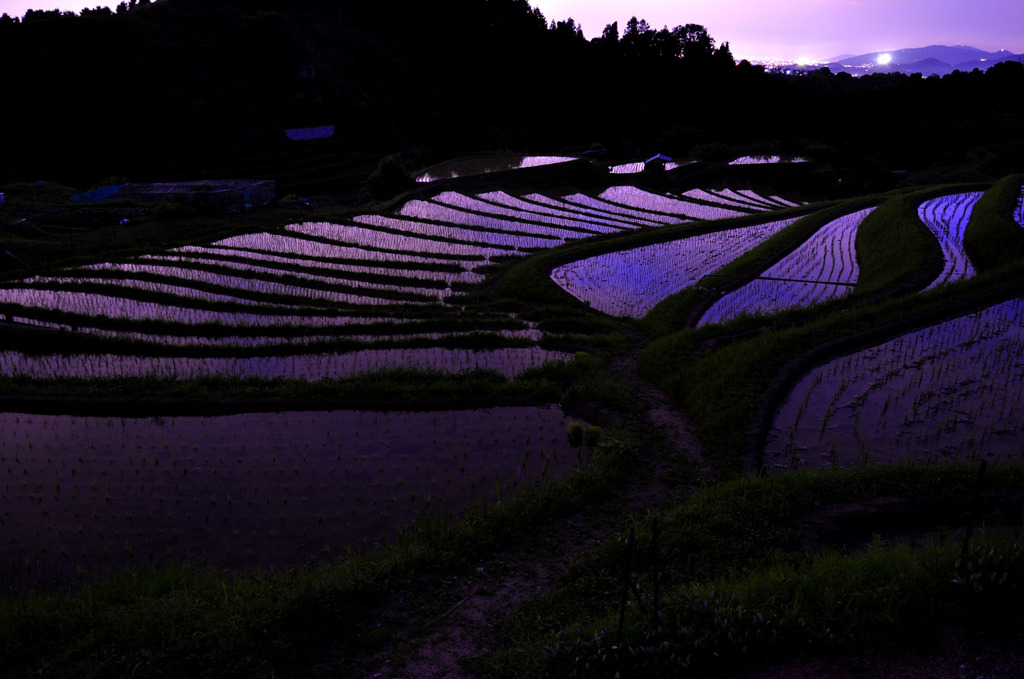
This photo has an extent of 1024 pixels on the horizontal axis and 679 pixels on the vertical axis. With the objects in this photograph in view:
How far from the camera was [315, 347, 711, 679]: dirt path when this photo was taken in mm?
4016

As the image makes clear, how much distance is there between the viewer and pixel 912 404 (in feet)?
24.2

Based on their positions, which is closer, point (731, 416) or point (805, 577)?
point (805, 577)

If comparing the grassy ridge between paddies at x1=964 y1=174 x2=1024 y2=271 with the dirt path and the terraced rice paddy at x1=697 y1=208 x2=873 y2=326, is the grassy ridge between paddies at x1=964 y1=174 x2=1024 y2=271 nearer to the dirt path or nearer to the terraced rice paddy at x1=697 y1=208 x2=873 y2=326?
the terraced rice paddy at x1=697 y1=208 x2=873 y2=326

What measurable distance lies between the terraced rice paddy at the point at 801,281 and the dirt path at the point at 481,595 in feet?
17.7

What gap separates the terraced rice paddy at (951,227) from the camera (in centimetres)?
1311

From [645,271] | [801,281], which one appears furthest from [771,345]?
[645,271]

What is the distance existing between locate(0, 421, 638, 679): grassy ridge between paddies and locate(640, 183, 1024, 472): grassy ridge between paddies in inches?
137

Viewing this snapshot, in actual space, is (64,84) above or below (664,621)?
above

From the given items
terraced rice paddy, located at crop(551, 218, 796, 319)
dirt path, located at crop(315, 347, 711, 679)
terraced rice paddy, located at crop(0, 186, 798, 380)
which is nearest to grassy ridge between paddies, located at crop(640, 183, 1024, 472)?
dirt path, located at crop(315, 347, 711, 679)

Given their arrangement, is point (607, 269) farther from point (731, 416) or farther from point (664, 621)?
point (664, 621)

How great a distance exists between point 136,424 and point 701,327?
836 centimetres

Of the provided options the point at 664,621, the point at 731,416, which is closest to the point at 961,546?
the point at 664,621

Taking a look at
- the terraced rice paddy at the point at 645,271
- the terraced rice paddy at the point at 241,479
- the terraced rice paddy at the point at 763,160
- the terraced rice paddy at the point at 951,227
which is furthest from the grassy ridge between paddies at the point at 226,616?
the terraced rice paddy at the point at 763,160

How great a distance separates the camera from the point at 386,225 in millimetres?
19438
